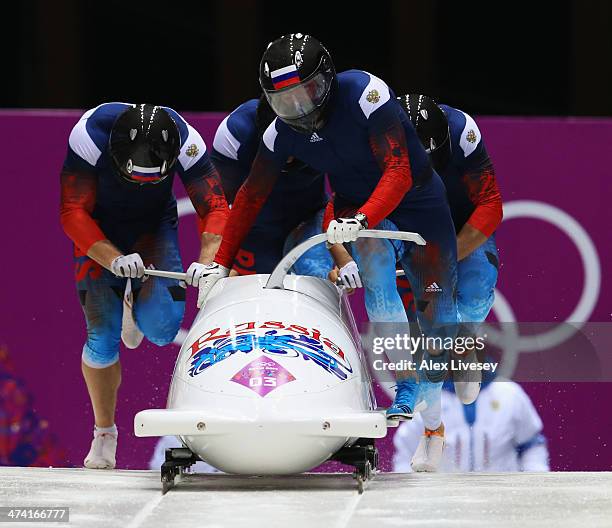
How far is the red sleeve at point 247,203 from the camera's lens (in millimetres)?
4852

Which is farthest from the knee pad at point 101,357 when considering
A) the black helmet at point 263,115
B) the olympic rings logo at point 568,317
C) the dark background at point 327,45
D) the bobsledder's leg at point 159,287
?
the dark background at point 327,45

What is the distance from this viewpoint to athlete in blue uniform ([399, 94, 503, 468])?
5.53m

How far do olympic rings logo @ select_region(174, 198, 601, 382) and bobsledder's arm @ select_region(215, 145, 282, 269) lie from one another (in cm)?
151

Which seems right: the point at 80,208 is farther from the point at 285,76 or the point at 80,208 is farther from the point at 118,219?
the point at 285,76

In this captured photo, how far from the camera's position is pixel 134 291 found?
5.59 m

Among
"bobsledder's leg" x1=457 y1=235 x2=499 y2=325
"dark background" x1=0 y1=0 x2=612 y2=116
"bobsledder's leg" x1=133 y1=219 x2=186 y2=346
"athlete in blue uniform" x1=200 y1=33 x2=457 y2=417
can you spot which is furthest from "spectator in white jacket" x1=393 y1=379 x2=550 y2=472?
"dark background" x1=0 y1=0 x2=612 y2=116

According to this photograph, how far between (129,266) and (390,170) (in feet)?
3.61

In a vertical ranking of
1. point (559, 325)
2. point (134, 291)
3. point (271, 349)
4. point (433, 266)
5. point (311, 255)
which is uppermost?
point (271, 349)

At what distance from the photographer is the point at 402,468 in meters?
6.11

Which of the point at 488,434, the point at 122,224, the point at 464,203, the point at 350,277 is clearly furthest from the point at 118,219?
the point at 488,434

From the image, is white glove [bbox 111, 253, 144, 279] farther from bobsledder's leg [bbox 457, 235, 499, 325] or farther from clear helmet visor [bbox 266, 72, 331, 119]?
bobsledder's leg [bbox 457, 235, 499, 325]

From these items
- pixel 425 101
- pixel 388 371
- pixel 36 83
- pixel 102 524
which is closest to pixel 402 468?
pixel 388 371

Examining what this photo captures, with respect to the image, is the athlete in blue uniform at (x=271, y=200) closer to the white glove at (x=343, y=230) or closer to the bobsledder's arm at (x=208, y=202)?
the bobsledder's arm at (x=208, y=202)

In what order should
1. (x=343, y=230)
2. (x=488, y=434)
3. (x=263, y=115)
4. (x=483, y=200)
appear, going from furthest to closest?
(x=488, y=434) < (x=483, y=200) < (x=263, y=115) < (x=343, y=230)
